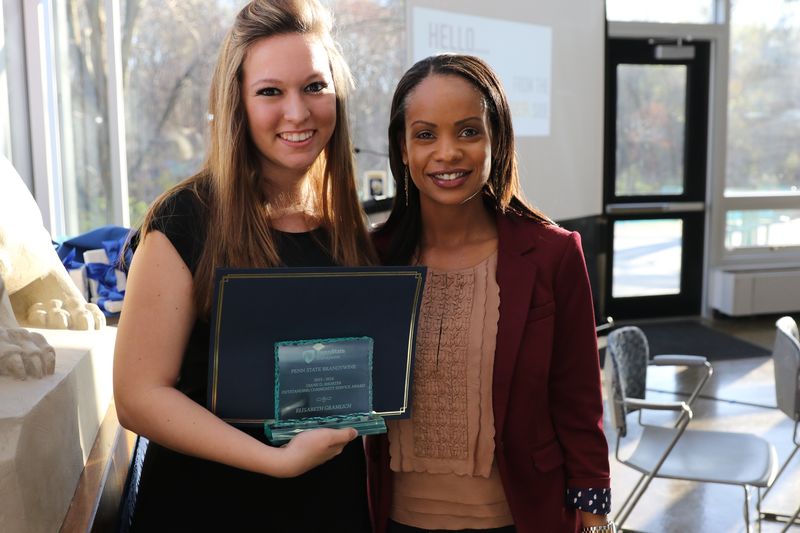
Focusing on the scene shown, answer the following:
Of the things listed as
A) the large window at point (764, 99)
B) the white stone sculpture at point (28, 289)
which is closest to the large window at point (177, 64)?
the white stone sculpture at point (28, 289)

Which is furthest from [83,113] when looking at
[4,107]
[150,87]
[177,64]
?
[4,107]

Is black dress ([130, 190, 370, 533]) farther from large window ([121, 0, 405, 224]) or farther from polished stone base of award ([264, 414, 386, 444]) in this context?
large window ([121, 0, 405, 224])

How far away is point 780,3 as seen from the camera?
828 centimetres

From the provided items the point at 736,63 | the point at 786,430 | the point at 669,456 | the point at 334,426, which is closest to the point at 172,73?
the point at 669,456

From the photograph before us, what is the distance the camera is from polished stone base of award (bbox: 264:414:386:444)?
119cm

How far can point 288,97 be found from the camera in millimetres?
1273

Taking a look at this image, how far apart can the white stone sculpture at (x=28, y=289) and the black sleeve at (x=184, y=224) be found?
303 mm

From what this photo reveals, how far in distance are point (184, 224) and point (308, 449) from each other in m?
0.38

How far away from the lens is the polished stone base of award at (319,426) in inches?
46.7

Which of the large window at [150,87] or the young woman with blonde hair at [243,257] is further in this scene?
the large window at [150,87]

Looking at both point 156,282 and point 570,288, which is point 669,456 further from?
point 156,282

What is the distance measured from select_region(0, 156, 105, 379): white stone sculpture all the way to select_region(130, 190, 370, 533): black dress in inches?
9.9

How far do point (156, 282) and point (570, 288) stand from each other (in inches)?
30.4

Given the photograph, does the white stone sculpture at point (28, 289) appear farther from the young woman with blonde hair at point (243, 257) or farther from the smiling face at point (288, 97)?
the smiling face at point (288, 97)
